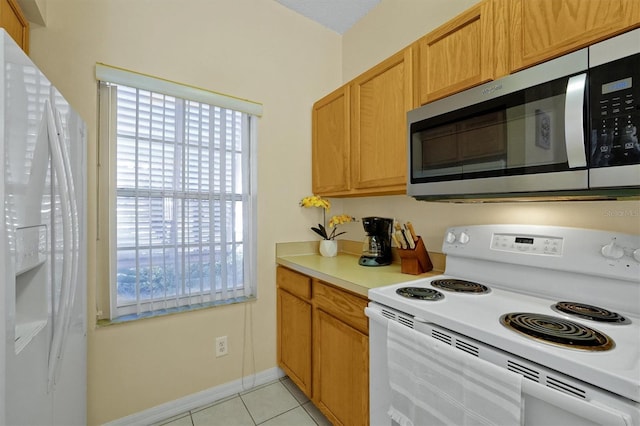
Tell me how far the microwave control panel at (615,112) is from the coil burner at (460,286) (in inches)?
23.9

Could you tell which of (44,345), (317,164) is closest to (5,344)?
(44,345)

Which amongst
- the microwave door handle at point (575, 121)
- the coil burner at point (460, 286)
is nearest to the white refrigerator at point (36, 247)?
the coil burner at point (460, 286)

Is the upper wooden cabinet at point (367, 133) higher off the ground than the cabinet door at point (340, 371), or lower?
higher

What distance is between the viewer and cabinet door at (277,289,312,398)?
5.69 ft

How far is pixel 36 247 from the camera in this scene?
2.53 feet

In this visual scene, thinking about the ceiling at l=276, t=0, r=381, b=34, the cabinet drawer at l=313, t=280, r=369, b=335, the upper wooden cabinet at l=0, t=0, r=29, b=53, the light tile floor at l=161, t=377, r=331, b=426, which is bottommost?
the light tile floor at l=161, t=377, r=331, b=426

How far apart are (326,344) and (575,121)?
146 cm

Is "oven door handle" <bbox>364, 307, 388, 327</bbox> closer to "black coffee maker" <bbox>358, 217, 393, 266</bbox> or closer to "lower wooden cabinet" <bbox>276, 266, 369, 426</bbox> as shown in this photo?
"lower wooden cabinet" <bbox>276, 266, 369, 426</bbox>

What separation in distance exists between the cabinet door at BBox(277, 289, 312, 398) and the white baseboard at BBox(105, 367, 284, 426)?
0.47ft

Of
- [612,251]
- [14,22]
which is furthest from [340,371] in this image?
[14,22]

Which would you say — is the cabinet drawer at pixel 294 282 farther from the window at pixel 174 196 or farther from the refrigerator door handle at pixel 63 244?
the refrigerator door handle at pixel 63 244

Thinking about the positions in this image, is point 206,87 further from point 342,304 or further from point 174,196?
point 342,304

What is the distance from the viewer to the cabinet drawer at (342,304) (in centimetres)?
131

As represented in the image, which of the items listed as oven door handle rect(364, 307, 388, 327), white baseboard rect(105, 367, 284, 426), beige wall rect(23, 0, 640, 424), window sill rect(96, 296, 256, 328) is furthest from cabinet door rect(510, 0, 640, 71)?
white baseboard rect(105, 367, 284, 426)
